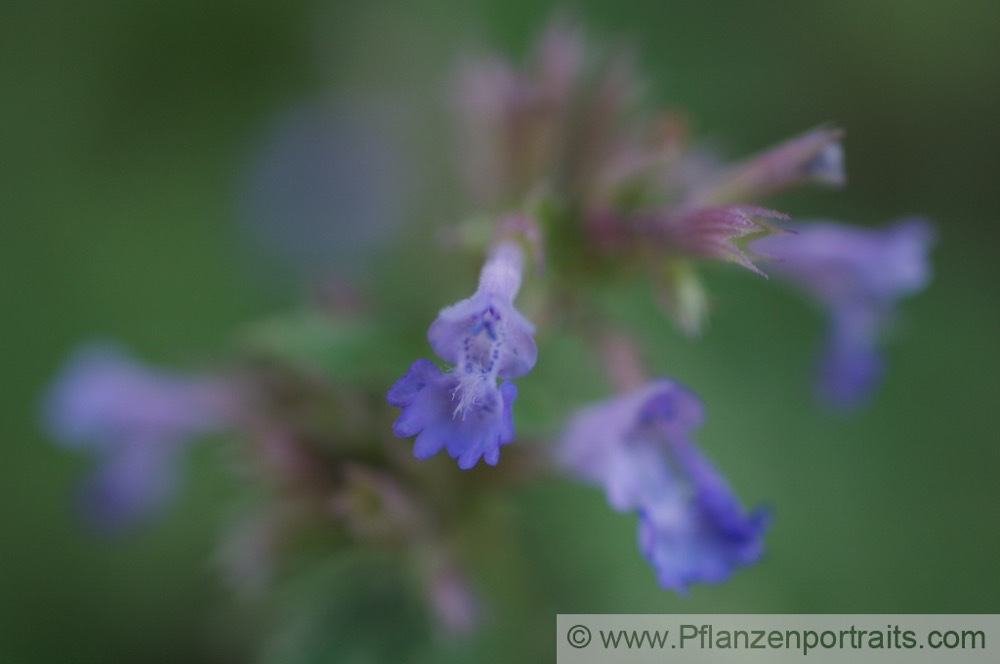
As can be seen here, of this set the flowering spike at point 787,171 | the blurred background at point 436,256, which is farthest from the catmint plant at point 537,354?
the blurred background at point 436,256

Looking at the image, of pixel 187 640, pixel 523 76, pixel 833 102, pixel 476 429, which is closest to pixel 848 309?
pixel 523 76

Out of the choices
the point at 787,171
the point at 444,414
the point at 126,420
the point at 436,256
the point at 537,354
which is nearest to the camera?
the point at 444,414


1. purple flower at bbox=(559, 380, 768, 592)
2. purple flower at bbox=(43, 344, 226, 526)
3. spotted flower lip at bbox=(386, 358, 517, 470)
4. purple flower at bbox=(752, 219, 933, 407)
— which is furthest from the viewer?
purple flower at bbox=(43, 344, 226, 526)

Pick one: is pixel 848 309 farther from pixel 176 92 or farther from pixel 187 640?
pixel 176 92

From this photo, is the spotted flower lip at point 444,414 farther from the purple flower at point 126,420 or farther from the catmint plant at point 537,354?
the purple flower at point 126,420

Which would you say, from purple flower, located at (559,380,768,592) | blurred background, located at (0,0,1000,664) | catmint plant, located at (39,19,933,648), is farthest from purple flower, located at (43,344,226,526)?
purple flower, located at (559,380,768,592)

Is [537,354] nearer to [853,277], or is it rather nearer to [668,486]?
[668,486]

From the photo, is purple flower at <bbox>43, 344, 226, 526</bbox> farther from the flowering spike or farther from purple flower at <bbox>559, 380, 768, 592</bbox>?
the flowering spike

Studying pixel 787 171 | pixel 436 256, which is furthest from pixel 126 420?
pixel 787 171
